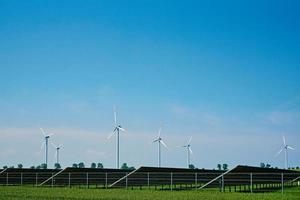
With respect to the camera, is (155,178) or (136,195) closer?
(136,195)

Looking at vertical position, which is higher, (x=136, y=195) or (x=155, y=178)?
(x=155, y=178)

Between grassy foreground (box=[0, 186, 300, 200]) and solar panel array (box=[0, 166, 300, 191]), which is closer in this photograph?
grassy foreground (box=[0, 186, 300, 200])

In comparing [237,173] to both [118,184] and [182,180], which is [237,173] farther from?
[118,184]

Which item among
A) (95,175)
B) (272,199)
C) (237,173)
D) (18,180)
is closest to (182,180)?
(237,173)

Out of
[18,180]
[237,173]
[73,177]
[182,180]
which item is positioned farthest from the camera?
[18,180]

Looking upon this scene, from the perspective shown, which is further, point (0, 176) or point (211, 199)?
point (0, 176)

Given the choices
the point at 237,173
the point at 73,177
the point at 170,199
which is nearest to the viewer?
the point at 170,199

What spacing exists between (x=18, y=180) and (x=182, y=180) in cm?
2229

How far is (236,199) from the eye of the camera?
28281mm

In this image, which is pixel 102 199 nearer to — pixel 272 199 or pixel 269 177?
pixel 272 199

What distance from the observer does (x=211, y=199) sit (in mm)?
28078

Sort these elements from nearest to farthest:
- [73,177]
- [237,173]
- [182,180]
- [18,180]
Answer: [237,173], [182,180], [73,177], [18,180]

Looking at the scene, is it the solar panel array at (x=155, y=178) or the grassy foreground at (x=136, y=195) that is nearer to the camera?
the grassy foreground at (x=136, y=195)

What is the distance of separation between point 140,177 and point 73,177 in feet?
33.4
